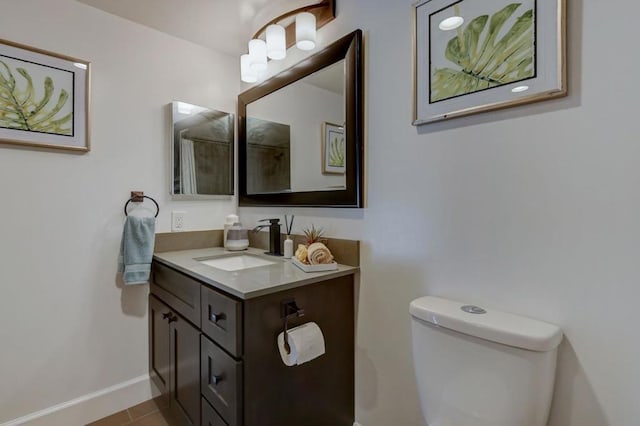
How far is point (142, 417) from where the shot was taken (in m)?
1.65

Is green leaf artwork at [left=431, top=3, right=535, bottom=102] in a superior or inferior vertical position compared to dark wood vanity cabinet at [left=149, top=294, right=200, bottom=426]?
superior

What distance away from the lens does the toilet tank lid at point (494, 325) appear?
31.4 inches

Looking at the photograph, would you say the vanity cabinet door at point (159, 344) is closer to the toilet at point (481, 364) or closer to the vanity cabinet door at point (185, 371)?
the vanity cabinet door at point (185, 371)

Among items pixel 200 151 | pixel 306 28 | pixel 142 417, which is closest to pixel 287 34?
pixel 306 28

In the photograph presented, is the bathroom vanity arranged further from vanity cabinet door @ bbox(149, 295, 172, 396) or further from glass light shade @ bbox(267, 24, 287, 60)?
glass light shade @ bbox(267, 24, 287, 60)

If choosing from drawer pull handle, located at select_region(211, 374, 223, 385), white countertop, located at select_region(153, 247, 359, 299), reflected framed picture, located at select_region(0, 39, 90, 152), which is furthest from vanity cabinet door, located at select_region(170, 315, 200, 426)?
reflected framed picture, located at select_region(0, 39, 90, 152)

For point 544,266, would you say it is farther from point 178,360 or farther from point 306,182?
point 178,360

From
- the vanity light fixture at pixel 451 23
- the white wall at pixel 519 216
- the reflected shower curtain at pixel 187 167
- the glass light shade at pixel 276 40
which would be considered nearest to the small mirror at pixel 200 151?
the reflected shower curtain at pixel 187 167

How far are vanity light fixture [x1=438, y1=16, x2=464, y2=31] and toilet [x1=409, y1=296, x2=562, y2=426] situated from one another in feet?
3.09

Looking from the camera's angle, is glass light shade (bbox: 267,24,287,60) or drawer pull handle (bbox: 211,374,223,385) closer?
drawer pull handle (bbox: 211,374,223,385)

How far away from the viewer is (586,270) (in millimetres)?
822

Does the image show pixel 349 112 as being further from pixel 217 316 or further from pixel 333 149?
pixel 217 316

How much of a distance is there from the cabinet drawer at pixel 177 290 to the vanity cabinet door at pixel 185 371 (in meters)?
0.05

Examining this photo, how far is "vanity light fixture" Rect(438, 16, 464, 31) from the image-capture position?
1.04 meters
